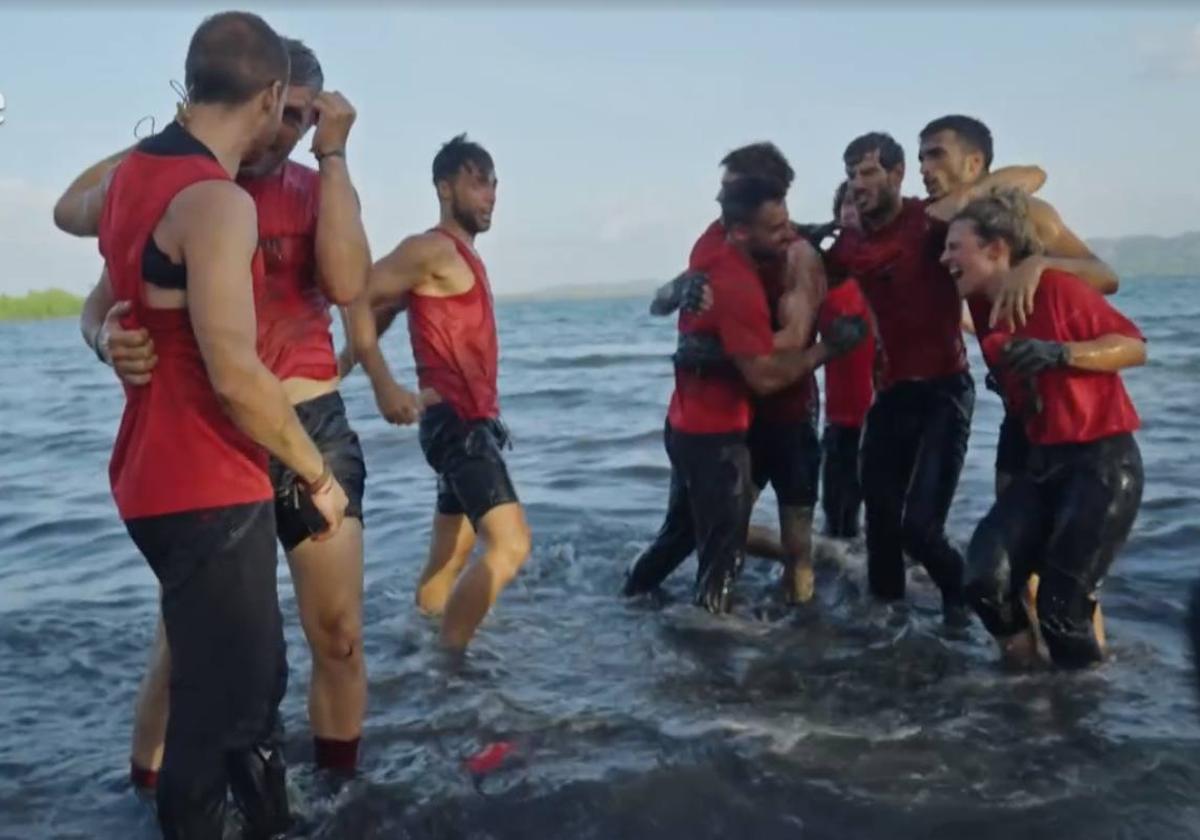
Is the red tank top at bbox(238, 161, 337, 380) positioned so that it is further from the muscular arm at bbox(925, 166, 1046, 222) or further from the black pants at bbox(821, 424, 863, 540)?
the black pants at bbox(821, 424, 863, 540)

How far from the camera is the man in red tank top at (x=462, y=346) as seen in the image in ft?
19.4

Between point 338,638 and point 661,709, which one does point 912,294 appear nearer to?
point 661,709

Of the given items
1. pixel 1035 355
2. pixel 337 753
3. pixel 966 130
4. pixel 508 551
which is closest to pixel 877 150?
pixel 966 130

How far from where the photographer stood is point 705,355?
21.2 feet

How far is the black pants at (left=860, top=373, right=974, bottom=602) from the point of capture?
21.2ft

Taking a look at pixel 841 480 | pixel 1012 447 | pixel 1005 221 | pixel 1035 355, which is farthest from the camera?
pixel 841 480

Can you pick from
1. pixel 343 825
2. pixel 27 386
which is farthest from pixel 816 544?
pixel 27 386

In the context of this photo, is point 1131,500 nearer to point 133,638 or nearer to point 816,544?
point 816,544

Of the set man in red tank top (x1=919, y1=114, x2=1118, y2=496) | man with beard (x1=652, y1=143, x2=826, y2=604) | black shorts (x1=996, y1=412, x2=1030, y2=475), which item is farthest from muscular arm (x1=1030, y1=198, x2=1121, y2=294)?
man with beard (x1=652, y1=143, x2=826, y2=604)

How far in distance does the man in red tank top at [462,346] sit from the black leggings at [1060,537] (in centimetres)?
196

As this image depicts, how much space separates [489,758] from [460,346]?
1776 millimetres

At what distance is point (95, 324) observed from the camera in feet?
13.6

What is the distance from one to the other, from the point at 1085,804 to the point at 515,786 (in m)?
1.95

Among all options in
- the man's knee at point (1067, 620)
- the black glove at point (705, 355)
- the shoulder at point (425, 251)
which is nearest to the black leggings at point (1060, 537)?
the man's knee at point (1067, 620)
